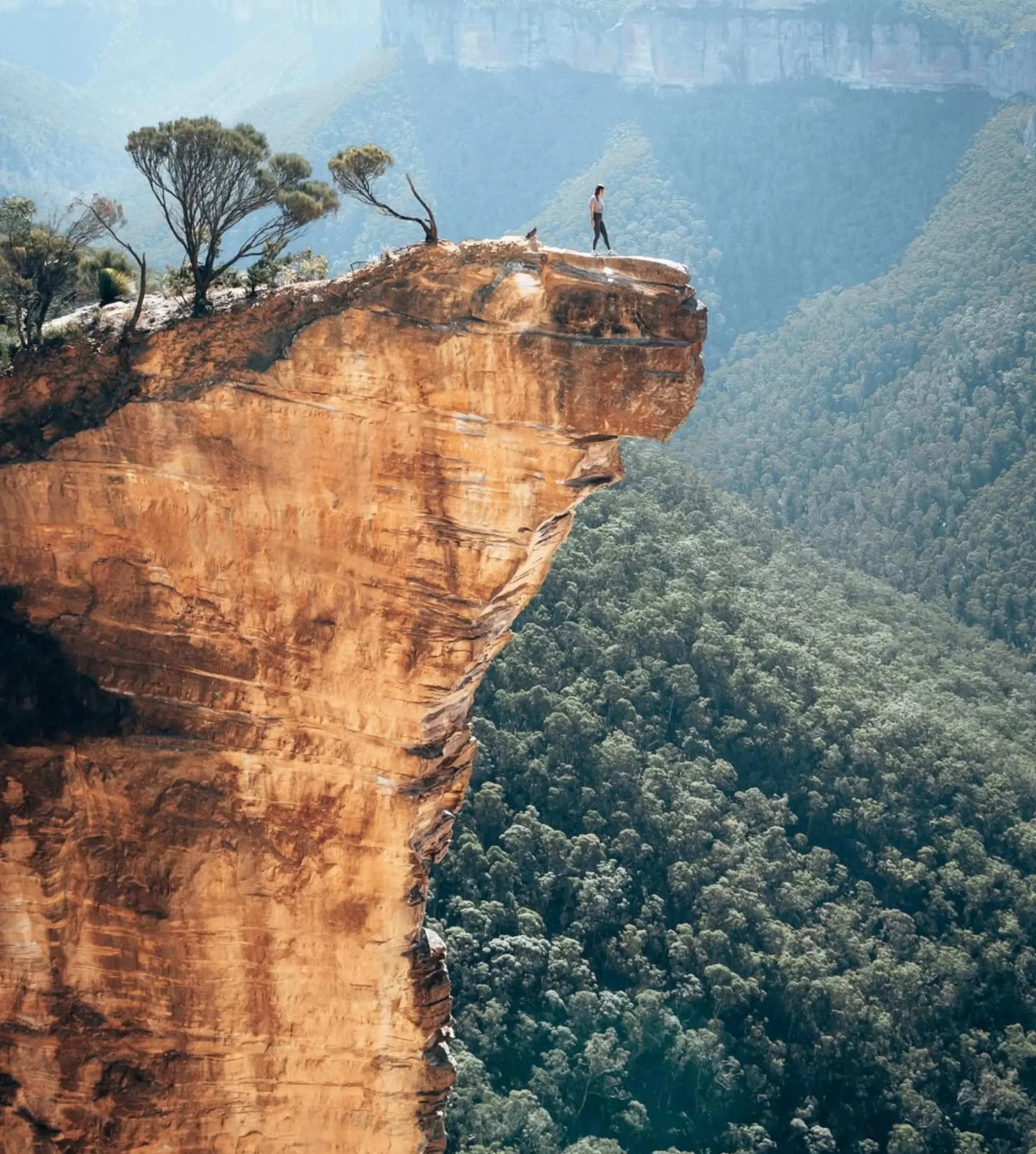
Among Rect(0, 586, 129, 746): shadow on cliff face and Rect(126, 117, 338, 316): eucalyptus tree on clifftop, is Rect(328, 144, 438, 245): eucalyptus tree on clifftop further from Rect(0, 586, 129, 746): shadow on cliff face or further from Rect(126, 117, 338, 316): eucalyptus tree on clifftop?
Rect(0, 586, 129, 746): shadow on cliff face

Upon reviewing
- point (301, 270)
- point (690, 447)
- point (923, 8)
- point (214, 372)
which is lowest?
point (214, 372)

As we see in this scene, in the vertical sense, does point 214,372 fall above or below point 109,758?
above

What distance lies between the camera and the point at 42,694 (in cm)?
1833

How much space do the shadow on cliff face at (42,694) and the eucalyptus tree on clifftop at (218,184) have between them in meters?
4.48

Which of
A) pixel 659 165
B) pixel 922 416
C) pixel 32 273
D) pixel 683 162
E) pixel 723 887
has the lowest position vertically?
pixel 723 887

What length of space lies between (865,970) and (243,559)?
39370mm

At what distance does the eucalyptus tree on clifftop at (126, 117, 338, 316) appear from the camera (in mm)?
19203

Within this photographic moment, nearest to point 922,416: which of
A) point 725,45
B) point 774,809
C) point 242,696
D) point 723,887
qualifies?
point 774,809

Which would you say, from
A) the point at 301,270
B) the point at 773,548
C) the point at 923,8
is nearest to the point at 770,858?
the point at 773,548

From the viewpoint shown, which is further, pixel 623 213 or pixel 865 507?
pixel 623 213

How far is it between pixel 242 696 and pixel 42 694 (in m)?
2.33

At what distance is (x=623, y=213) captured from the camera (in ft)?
527

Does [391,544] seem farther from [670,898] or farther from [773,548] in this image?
[773,548]

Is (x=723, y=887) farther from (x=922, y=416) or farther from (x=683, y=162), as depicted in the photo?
(x=683, y=162)
